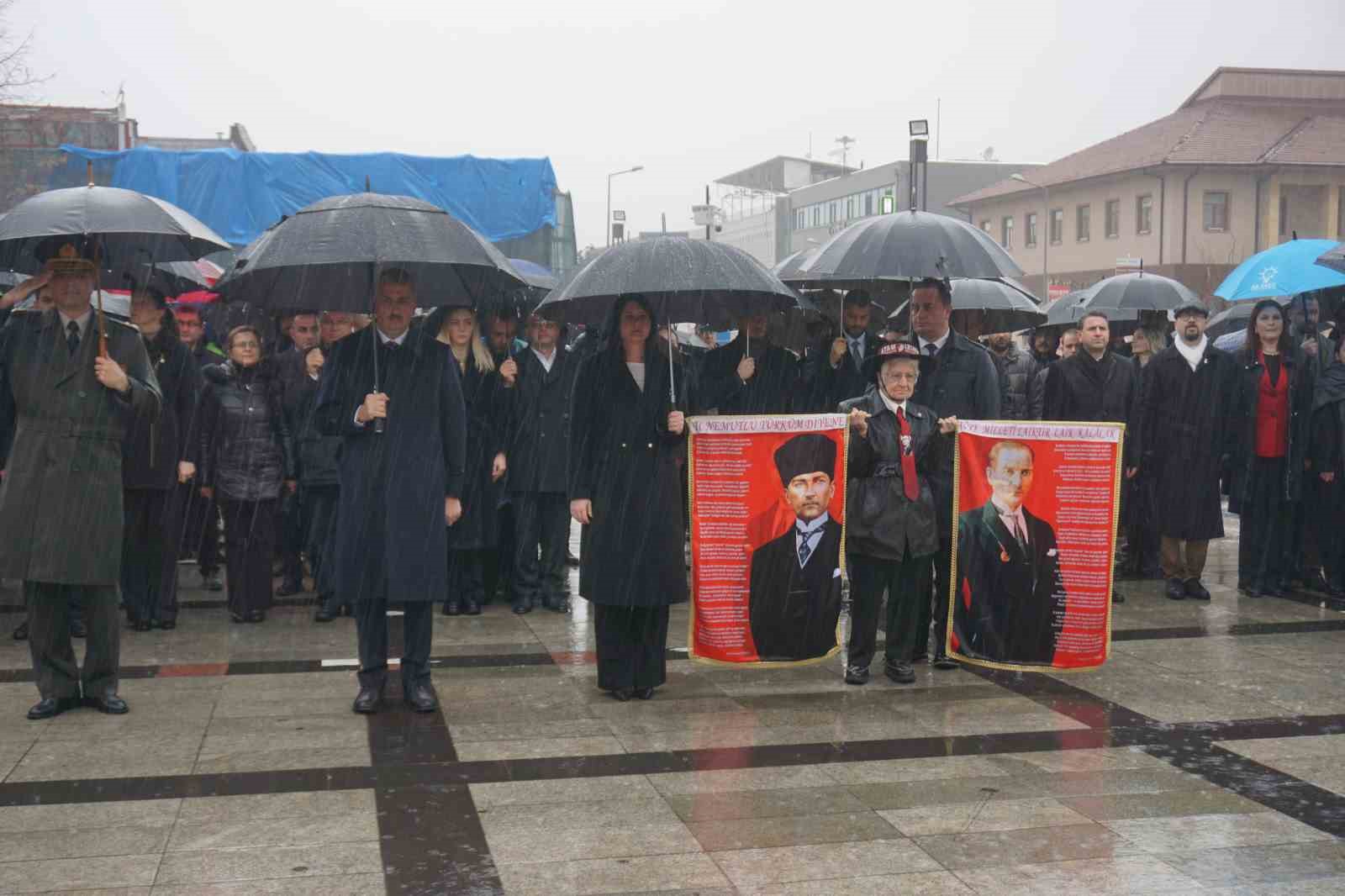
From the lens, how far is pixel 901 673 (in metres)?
7.67

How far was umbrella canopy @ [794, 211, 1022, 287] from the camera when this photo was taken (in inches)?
307

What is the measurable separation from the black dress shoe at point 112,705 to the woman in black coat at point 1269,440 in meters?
7.60

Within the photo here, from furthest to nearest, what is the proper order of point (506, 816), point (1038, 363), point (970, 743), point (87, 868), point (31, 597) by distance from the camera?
point (1038, 363)
point (31, 597)
point (970, 743)
point (506, 816)
point (87, 868)

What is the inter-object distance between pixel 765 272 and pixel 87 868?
3946 millimetres

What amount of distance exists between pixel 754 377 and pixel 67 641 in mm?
4426

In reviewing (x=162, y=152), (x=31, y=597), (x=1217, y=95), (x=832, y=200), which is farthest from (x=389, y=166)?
(x=832, y=200)

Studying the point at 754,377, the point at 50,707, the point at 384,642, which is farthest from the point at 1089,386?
the point at 50,707

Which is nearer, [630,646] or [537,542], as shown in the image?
[630,646]

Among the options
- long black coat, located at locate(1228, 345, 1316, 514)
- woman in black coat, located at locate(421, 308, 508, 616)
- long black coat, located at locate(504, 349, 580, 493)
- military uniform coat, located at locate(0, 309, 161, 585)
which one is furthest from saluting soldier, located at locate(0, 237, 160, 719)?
long black coat, located at locate(1228, 345, 1316, 514)

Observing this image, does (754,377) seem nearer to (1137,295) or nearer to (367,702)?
(367,702)

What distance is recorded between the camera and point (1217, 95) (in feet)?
168

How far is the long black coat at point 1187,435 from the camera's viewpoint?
34.4 feet

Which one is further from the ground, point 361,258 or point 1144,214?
point 1144,214

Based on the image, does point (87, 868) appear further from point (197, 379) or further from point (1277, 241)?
point (1277, 241)
